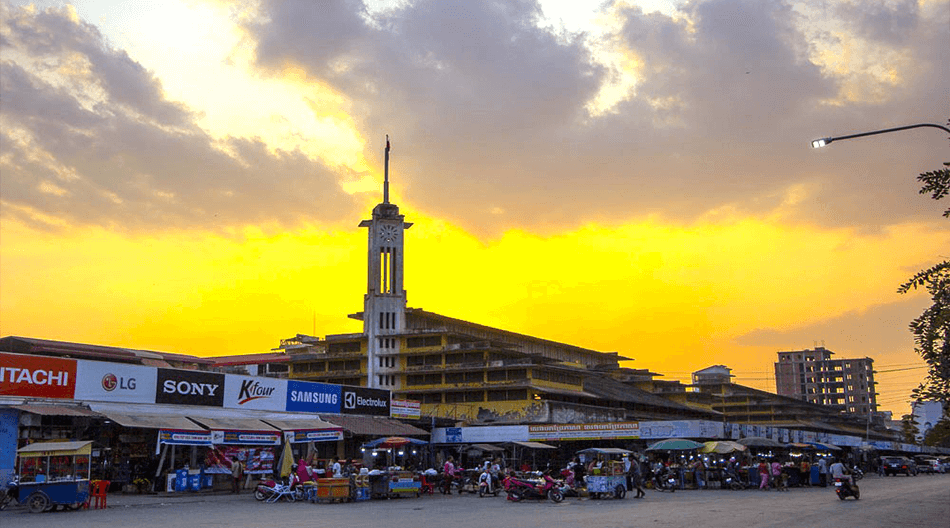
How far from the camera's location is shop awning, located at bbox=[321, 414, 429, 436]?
43875 millimetres

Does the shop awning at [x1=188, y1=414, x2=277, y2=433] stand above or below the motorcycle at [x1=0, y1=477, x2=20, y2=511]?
above

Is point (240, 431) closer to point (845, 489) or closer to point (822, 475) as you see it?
point (845, 489)

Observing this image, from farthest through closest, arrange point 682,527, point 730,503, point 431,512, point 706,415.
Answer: point 706,415 < point 730,503 < point 431,512 < point 682,527

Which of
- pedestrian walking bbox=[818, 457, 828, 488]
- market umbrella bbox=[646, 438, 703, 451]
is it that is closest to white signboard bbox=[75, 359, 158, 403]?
market umbrella bbox=[646, 438, 703, 451]

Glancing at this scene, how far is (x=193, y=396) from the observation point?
38.2 m

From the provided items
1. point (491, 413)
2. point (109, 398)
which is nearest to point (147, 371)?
point (109, 398)

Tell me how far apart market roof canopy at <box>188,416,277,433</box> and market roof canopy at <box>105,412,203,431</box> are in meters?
0.59

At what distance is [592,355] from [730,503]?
80.3m

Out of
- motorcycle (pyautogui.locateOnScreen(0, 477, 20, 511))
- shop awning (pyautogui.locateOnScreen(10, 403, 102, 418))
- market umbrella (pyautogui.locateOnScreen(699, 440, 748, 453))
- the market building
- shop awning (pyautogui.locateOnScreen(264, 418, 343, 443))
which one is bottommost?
motorcycle (pyautogui.locateOnScreen(0, 477, 20, 511))

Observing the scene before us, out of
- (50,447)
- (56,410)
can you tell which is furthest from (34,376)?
(50,447)

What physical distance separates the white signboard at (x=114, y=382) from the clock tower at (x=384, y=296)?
44.1 metres

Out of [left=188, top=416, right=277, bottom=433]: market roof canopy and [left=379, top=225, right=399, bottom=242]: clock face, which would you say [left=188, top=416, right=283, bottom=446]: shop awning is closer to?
[left=188, top=416, right=277, bottom=433]: market roof canopy

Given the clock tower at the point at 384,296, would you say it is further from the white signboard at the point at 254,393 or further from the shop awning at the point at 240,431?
the shop awning at the point at 240,431

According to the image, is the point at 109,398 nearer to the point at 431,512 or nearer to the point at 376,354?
the point at 431,512
